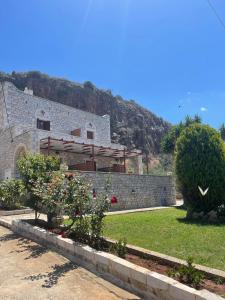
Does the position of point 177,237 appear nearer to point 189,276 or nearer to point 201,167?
point 189,276

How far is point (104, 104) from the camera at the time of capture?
232 feet

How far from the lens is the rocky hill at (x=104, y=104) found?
214 ft

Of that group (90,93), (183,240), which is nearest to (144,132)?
(90,93)

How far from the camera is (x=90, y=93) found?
228 ft

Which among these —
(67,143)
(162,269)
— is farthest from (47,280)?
(67,143)

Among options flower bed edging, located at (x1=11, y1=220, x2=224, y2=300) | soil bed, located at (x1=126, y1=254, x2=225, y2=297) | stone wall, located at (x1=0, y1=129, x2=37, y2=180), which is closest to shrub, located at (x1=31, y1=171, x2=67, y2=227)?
flower bed edging, located at (x1=11, y1=220, x2=224, y2=300)

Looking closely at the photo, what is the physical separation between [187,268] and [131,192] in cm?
1428

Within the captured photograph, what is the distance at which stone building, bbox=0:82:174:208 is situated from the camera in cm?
1950

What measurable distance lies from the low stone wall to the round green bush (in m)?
5.15

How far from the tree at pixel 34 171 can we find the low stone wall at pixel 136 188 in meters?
5.21

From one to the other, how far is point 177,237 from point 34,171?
205 inches

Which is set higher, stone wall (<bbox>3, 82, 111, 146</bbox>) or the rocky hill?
the rocky hill

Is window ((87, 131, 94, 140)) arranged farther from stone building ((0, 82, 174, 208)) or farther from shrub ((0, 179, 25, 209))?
shrub ((0, 179, 25, 209))

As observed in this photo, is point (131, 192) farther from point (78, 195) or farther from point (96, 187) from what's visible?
point (78, 195)
